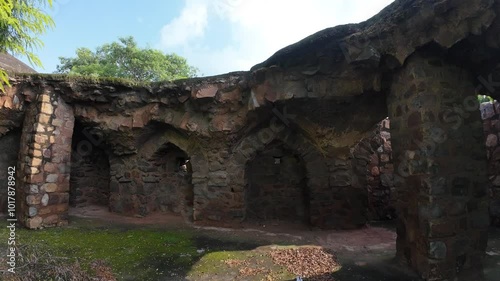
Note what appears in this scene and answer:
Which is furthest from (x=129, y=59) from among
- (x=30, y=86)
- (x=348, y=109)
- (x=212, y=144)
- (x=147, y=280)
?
(x=147, y=280)

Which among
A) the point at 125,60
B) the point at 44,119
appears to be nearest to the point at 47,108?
the point at 44,119

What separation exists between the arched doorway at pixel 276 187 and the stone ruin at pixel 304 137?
0.02m

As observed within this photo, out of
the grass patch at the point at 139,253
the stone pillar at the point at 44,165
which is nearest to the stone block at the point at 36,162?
the stone pillar at the point at 44,165

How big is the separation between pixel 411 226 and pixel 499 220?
3781 millimetres

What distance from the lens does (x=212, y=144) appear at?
650cm

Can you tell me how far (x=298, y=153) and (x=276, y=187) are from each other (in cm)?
99

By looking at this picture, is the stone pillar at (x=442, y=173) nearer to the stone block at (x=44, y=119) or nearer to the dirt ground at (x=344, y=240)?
the dirt ground at (x=344, y=240)

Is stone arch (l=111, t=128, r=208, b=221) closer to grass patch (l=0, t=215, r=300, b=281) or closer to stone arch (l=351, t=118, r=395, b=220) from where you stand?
grass patch (l=0, t=215, r=300, b=281)

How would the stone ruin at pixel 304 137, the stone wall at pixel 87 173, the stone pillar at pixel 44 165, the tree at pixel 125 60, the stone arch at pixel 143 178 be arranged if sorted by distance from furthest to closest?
the tree at pixel 125 60
the stone wall at pixel 87 173
the stone arch at pixel 143 178
the stone pillar at pixel 44 165
the stone ruin at pixel 304 137

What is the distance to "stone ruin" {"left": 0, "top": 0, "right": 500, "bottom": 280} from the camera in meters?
3.51

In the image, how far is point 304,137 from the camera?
6422 mm

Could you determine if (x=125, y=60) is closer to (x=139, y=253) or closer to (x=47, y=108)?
(x=47, y=108)

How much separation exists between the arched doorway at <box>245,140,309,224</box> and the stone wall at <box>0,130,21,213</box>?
496 cm

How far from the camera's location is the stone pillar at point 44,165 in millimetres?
5707
